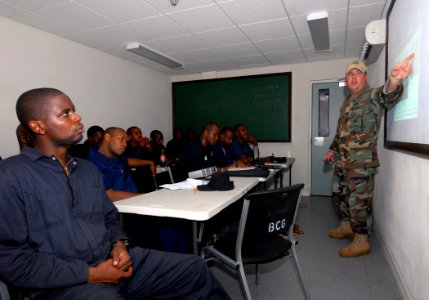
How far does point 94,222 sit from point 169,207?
366mm

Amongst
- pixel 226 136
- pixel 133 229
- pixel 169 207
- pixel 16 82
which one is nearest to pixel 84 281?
pixel 169 207

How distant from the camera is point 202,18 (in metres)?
3.14

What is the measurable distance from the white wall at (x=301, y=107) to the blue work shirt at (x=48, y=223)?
14.9 feet

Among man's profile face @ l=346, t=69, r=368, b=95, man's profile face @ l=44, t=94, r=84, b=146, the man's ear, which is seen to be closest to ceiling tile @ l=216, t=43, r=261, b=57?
man's profile face @ l=346, t=69, r=368, b=95

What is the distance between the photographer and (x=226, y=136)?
14.8 ft

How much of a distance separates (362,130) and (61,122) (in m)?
2.46

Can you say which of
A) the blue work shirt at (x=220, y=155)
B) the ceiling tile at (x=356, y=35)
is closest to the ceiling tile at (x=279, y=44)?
the ceiling tile at (x=356, y=35)

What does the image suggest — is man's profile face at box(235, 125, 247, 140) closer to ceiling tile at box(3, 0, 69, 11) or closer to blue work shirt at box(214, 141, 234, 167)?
blue work shirt at box(214, 141, 234, 167)

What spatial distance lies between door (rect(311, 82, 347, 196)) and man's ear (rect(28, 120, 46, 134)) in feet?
15.8

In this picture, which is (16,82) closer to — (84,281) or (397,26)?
(84,281)

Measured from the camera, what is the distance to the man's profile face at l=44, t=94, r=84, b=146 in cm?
120

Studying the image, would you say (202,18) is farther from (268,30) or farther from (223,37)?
(268,30)

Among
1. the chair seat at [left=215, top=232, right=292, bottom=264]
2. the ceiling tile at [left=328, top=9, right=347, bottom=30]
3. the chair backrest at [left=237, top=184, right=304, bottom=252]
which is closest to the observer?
the chair backrest at [left=237, top=184, right=304, bottom=252]

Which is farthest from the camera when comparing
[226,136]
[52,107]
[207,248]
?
[226,136]
